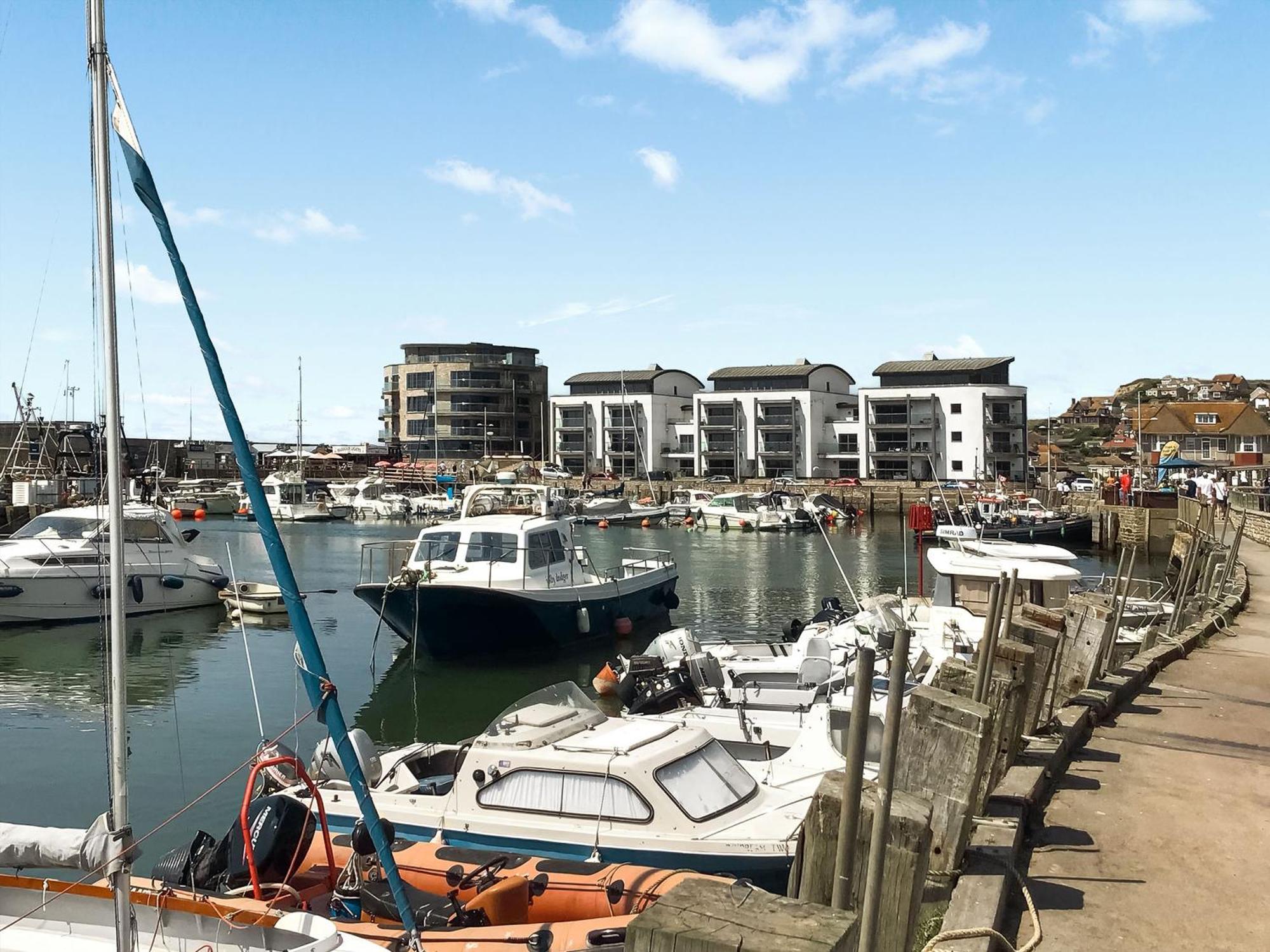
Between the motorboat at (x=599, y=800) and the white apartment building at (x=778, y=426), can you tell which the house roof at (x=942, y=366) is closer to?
the white apartment building at (x=778, y=426)

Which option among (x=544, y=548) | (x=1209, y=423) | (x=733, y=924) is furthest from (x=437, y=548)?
(x=1209, y=423)

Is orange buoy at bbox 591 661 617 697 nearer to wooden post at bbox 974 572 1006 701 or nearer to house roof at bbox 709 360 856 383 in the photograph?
wooden post at bbox 974 572 1006 701

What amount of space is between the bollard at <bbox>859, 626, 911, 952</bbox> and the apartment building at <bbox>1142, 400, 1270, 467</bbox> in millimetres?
101407

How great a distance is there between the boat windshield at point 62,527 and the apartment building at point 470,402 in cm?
8566

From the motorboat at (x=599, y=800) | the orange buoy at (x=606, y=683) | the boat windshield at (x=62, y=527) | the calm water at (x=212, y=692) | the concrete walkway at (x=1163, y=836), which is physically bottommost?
the calm water at (x=212, y=692)

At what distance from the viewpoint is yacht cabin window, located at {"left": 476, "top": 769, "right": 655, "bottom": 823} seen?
37.3 feet

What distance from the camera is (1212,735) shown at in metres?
12.2

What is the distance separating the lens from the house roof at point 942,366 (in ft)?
315

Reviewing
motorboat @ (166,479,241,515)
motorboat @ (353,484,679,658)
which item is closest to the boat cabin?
motorboat @ (353,484,679,658)

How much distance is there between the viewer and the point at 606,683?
2328 centimetres

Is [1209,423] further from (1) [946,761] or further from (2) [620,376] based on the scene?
(1) [946,761]

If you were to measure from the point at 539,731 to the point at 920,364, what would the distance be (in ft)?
303

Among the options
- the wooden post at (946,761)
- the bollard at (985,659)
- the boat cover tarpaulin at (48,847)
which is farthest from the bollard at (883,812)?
the boat cover tarpaulin at (48,847)

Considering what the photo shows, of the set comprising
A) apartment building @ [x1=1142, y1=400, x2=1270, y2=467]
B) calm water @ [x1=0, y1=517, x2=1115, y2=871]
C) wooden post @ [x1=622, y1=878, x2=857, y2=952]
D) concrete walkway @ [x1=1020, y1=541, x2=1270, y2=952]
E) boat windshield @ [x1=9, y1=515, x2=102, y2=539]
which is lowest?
calm water @ [x1=0, y1=517, x2=1115, y2=871]
